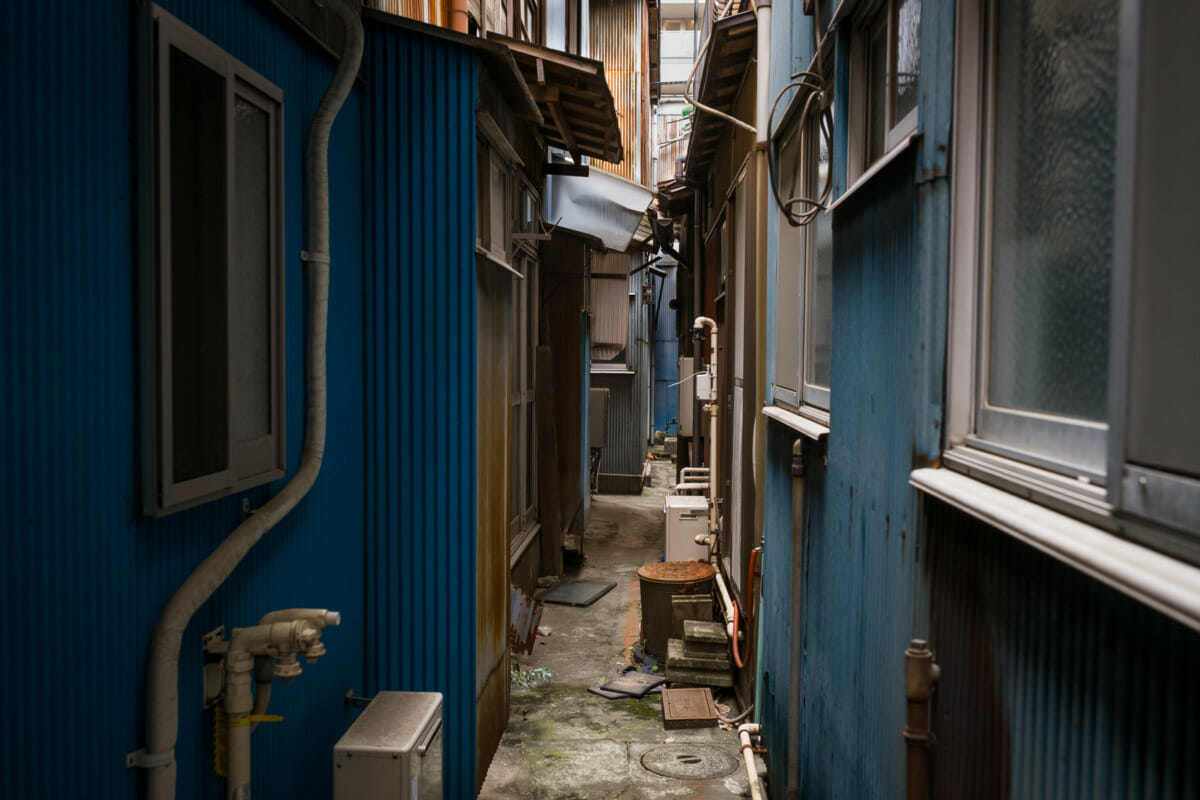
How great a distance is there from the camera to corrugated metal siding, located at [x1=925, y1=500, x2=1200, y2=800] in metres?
1.12

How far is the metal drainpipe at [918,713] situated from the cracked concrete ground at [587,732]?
3.93 metres

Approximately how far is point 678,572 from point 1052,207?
23.0 ft

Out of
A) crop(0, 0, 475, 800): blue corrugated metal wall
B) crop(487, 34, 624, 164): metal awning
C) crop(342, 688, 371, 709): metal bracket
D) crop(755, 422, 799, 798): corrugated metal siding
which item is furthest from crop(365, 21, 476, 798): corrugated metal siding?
crop(755, 422, 799, 798): corrugated metal siding

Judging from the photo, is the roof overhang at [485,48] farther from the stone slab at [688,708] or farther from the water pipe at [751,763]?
the stone slab at [688,708]

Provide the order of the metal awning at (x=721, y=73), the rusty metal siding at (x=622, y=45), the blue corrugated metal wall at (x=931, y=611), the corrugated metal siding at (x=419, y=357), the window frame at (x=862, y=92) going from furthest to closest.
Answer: the rusty metal siding at (x=622, y=45) → the metal awning at (x=721, y=73) → the corrugated metal siding at (x=419, y=357) → the window frame at (x=862, y=92) → the blue corrugated metal wall at (x=931, y=611)

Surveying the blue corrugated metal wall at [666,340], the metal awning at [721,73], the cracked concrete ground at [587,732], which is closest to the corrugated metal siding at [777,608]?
the cracked concrete ground at [587,732]

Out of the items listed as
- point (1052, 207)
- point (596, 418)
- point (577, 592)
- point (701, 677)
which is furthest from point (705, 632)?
point (596, 418)

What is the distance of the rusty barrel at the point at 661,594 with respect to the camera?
8.07m

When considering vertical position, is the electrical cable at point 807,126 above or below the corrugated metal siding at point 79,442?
above

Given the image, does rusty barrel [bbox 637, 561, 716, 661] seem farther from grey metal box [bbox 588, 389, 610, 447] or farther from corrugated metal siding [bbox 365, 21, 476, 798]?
grey metal box [bbox 588, 389, 610, 447]

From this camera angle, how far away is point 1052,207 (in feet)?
5.45

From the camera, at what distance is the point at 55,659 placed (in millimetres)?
2207

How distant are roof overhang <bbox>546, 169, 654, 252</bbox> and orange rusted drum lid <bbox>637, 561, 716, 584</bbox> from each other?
164 inches

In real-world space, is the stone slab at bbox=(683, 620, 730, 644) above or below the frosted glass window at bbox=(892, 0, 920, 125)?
below
